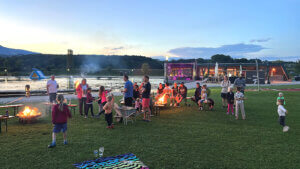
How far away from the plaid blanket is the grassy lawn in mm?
A: 229

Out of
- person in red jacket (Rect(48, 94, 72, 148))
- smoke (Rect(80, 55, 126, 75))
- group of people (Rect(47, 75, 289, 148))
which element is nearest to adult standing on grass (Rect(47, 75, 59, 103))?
group of people (Rect(47, 75, 289, 148))

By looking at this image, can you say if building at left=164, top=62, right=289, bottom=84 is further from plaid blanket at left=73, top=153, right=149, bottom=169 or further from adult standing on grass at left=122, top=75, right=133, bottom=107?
plaid blanket at left=73, top=153, right=149, bottom=169

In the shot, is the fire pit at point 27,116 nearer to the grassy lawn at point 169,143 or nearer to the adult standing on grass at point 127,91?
the grassy lawn at point 169,143

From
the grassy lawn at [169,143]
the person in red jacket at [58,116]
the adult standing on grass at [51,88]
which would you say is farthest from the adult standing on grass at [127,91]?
the adult standing on grass at [51,88]

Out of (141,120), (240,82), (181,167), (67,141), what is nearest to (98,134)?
(67,141)

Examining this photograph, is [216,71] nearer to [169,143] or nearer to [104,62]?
[169,143]

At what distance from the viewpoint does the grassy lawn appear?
4.83 meters

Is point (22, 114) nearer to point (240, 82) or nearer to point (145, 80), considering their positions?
point (145, 80)

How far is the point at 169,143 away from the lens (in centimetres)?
612

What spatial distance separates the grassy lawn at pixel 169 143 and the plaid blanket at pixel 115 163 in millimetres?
229

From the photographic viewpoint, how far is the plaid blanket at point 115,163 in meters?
4.57

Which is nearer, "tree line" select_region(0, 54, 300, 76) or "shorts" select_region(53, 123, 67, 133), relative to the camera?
"shorts" select_region(53, 123, 67, 133)

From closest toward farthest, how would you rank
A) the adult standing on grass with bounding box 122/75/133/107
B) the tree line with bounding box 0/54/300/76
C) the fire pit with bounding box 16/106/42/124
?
the fire pit with bounding box 16/106/42/124
the adult standing on grass with bounding box 122/75/133/107
the tree line with bounding box 0/54/300/76

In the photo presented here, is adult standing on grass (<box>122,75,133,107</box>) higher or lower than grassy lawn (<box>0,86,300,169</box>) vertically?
higher
